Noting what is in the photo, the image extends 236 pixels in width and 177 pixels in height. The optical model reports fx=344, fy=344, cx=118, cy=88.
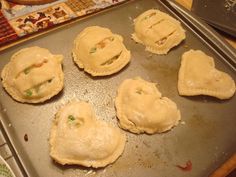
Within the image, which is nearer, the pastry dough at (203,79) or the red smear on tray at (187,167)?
the red smear on tray at (187,167)

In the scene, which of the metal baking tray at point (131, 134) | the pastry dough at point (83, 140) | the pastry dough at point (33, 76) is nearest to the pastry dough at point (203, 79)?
the metal baking tray at point (131, 134)

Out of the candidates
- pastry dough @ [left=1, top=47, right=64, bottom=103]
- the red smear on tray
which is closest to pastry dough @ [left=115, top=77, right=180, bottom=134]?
the red smear on tray

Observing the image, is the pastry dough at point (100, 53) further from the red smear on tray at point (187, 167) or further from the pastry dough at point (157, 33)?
the red smear on tray at point (187, 167)

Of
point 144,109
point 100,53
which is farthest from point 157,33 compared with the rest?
point 144,109

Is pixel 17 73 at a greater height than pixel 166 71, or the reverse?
pixel 17 73

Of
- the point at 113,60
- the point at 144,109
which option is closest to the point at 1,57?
the point at 113,60

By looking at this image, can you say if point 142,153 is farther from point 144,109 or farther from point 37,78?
point 37,78
